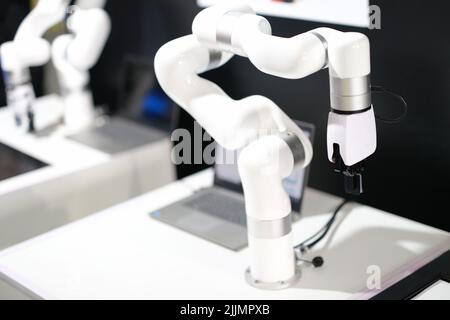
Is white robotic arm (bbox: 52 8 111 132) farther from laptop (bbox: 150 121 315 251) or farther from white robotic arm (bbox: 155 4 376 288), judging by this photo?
white robotic arm (bbox: 155 4 376 288)

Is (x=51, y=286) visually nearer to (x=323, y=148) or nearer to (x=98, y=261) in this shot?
(x=98, y=261)

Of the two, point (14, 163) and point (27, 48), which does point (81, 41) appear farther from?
point (14, 163)

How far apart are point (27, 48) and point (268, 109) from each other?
3.61ft

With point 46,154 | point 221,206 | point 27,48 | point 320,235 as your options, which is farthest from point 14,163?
point 320,235

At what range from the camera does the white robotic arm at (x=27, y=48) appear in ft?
7.07

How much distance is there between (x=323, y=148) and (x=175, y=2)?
0.75 metres

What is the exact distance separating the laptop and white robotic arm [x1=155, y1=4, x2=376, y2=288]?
8.3 inches

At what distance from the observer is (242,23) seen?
1321 millimetres

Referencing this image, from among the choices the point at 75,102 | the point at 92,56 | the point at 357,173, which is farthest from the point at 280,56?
the point at 75,102

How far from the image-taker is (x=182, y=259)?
163 cm

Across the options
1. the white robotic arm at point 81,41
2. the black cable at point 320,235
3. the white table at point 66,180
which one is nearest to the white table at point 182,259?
the black cable at point 320,235

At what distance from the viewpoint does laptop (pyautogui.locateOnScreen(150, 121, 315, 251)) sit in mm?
1734

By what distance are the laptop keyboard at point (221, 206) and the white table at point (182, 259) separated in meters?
0.12

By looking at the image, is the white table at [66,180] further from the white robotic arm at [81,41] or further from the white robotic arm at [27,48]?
the white robotic arm at [81,41]
